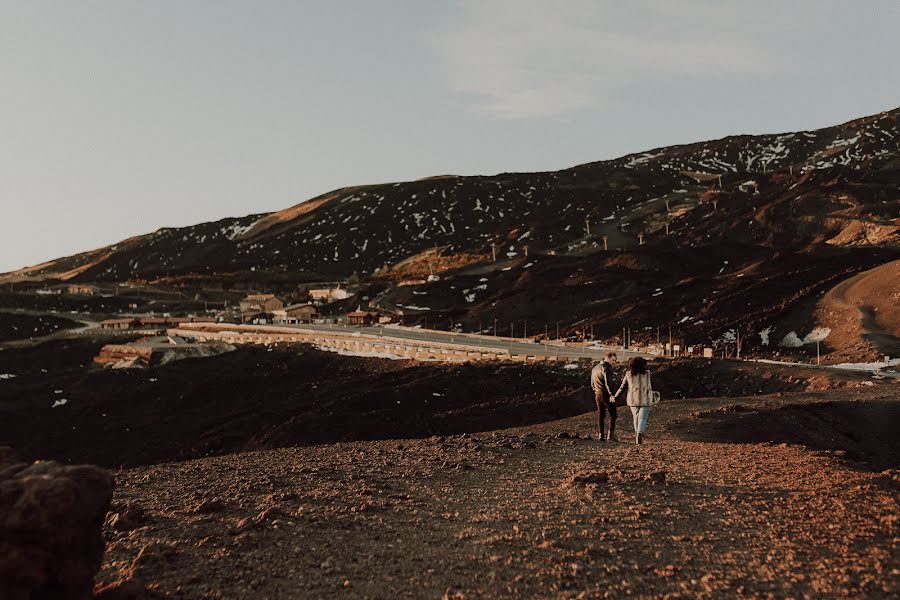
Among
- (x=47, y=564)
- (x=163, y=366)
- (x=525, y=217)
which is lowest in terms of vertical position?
(x=163, y=366)

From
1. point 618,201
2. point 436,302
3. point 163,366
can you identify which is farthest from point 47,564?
point 618,201

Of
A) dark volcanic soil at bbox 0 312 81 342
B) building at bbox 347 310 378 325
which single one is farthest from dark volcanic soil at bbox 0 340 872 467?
dark volcanic soil at bbox 0 312 81 342

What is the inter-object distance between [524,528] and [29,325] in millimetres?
124211

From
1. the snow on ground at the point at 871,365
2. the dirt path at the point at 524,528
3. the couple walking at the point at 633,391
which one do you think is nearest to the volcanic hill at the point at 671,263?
the snow on ground at the point at 871,365

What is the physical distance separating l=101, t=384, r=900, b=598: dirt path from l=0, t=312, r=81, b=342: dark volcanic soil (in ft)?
356

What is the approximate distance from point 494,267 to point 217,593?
129449mm

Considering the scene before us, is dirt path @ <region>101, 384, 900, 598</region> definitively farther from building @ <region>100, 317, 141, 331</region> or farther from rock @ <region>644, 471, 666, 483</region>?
building @ <region>100, 317, 141, 331</region>

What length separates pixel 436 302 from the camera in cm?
10431

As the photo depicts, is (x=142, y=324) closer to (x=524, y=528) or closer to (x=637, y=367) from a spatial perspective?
(x=637, y=367)

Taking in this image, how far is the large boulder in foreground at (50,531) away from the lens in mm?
4785

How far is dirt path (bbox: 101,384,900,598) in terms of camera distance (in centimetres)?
643

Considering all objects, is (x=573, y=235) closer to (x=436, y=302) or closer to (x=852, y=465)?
(x=436, y=302)

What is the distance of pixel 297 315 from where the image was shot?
103875 millimetres

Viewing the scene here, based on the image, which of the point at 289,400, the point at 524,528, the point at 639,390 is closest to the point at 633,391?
the point at 639,390
